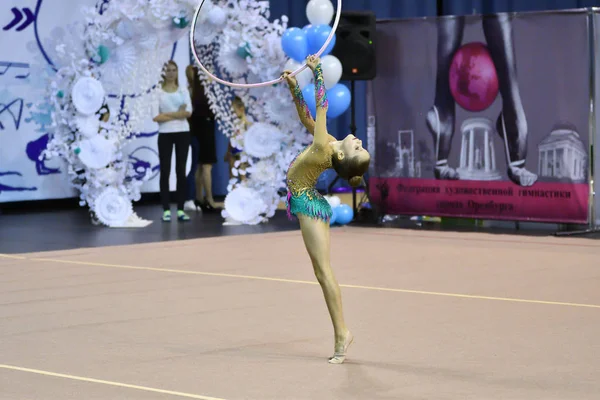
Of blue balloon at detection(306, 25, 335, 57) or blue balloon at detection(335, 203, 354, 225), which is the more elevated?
blue balloon at detection(306, 25, 335, 57)

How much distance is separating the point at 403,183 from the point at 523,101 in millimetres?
1802

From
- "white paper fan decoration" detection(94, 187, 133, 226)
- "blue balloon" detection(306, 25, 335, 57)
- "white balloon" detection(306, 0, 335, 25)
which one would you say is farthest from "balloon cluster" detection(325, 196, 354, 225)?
"white paper fan decoration" detection(94, 187, 133, 226)

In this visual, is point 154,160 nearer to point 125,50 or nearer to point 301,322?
point 125,50

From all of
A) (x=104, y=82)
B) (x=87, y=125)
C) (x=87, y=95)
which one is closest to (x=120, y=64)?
(x=104, y=82)

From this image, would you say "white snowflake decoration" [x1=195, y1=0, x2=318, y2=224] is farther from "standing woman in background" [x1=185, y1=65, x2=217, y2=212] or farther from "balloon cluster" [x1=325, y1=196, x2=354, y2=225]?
"standing woman in background" [x1=185, y1=65, x2=217, y2=212]

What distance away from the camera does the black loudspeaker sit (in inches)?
475

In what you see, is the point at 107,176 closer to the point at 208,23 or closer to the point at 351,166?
the point at 208,23

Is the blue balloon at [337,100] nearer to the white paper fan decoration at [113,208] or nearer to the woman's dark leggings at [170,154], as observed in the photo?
the woman's dark leggings at [170,154]

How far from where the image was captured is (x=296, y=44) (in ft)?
36.7

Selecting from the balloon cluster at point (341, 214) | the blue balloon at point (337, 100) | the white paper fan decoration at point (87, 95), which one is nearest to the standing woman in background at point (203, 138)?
the white paper fan decoration at point (87, 95)

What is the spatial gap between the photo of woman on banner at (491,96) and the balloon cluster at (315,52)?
1193 mm

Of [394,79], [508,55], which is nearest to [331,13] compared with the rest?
[394,79]

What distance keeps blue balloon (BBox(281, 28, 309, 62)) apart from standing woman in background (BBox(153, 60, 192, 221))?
5.69ft

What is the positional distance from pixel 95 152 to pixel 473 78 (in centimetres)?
449
